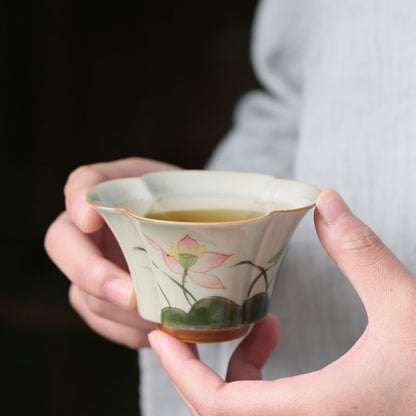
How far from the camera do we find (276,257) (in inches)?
16.5

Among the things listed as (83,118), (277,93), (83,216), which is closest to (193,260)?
(83,216)

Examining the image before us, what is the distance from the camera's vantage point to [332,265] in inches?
21.2

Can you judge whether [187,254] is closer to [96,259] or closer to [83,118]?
[96,259]

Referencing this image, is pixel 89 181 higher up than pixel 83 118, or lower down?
higher up

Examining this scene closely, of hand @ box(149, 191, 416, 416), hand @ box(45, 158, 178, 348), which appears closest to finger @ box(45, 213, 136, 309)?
hand @ box(45, 158, 178, 348)

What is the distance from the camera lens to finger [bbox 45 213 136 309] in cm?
45

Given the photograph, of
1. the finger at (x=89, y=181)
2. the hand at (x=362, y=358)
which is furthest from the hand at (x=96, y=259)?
the hand at (x=362, y=358)

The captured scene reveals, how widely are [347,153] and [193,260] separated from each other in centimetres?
22

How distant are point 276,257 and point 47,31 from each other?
1.16 meters

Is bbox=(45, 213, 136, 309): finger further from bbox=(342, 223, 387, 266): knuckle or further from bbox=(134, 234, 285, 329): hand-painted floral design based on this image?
bbox=(342, 223, 387, 266): knuckle

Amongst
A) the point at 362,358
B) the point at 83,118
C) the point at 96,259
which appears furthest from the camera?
the point at 83,118

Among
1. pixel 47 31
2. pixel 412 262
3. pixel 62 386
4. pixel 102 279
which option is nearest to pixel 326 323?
pixel 412 262

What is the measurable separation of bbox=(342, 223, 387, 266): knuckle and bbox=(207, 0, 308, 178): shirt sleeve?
32cm

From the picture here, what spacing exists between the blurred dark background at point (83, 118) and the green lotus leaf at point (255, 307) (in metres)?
Answer: 1.04
